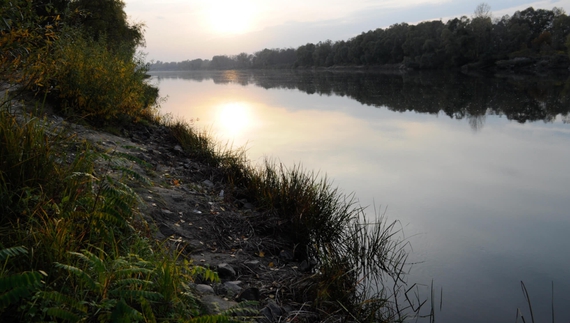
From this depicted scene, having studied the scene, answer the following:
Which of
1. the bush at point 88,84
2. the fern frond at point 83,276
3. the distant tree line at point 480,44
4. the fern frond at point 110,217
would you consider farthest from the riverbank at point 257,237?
the distant tree line at point 480,44

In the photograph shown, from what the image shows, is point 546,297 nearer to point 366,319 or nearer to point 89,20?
point 366,319

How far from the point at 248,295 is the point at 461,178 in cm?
711

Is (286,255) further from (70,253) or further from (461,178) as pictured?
(461,178)

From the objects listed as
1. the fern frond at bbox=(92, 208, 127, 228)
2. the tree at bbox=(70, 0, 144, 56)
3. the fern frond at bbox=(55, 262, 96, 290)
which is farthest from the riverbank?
the tree at bbox=(70, 0, 144, 56)

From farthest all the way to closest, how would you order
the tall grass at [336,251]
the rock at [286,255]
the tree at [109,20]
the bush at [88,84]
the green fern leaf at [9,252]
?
the tree at [109,20] → the bush at [88,84] → the rock at [286,255] → the tall grass at [336,251] → the green fern leaf at [9,252]

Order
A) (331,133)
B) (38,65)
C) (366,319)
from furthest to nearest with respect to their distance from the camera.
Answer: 1. (331,133)
2. (38,65)
3. (366,319)

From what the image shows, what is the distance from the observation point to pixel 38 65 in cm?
421

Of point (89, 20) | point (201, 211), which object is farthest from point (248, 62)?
point (201, 211)

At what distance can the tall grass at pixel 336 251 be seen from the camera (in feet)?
13.0

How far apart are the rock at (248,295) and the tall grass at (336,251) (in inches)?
20.1

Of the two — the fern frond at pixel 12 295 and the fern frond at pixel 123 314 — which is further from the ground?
the fern frond at pixel 12 295

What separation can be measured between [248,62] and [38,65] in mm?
158578

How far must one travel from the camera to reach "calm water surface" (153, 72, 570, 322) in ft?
16.3

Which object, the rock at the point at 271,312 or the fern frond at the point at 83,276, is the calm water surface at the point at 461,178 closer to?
the rock at the point at 271,312
